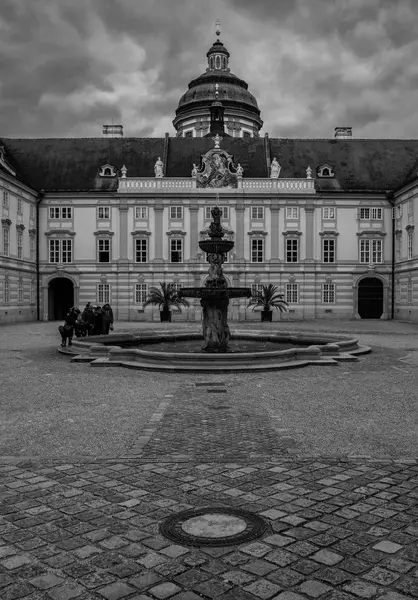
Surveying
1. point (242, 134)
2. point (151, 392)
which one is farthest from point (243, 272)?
point (151, 392)

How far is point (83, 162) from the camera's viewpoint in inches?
2189

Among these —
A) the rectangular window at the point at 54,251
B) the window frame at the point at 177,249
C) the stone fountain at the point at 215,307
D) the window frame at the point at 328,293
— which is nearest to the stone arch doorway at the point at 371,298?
the window frame at the point at 328,293

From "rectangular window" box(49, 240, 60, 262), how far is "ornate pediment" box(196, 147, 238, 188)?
43.6ft

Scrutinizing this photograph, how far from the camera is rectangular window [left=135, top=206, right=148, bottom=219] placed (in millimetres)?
53719

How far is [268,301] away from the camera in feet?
163

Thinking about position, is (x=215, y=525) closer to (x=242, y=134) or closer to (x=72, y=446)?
(x=72, y=446)

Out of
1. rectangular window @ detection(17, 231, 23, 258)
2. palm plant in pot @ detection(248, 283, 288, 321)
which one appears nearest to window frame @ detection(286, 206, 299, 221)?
palm plant in pot @ detection(248, 283, 288, 321)

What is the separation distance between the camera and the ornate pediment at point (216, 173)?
177 feet

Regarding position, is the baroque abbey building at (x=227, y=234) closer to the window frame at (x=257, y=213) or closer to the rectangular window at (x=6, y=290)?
the window frame at (x=257, y=213)

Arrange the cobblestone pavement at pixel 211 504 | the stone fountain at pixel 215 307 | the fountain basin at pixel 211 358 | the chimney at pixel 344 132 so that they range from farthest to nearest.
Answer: the chimney at pixel 344 132
the stone fountain at pixel 215 307
the fountain basin at pixel 211 358
the cobblestone pavement at pixel 211 504

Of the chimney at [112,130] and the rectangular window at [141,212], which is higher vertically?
the chimney at [112,130]

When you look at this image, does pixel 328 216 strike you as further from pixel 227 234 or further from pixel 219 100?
pixel 219 100

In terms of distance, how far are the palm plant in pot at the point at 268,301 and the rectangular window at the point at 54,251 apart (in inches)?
680

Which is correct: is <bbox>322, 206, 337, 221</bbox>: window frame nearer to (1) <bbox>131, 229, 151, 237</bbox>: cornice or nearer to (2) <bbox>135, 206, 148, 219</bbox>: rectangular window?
(1) <bbox>131, 229, 151, 237</bbox>: cornice
